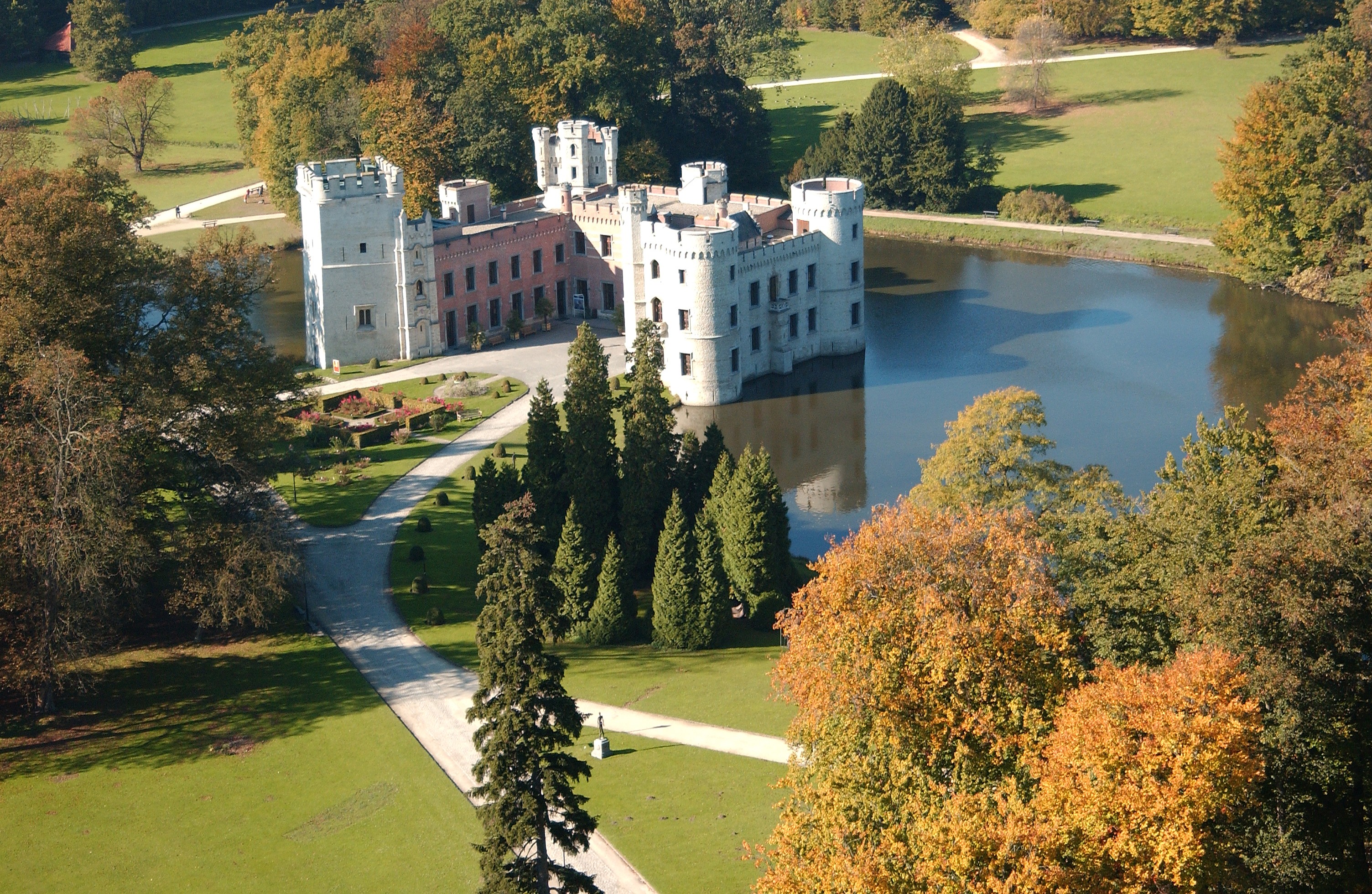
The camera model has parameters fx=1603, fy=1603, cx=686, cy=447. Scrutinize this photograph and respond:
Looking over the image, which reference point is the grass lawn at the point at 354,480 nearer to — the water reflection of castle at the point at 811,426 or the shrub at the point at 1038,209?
the water reflection of castle at the point at 811,426

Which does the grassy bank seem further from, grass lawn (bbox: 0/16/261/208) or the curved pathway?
the curved pathway

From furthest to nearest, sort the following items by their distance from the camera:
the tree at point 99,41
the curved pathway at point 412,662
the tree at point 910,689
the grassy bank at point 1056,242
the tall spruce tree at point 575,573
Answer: the tree at point 99,41, the grassy bank at point 1056,242, the tall spruce tree at point 575,573, the curved pathway at point 412,662, the tree at point 910,689

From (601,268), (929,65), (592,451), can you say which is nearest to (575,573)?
(592,451)

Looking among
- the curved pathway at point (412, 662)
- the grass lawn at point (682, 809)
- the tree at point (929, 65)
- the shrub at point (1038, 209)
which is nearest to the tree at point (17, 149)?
the curved pathway at point (412, 662)

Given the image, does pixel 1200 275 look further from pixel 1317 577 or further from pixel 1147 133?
pixel 1317 577

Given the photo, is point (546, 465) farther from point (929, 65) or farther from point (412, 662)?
point (929, 65)

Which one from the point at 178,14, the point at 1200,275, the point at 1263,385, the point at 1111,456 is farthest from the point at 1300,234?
the point at 178,14

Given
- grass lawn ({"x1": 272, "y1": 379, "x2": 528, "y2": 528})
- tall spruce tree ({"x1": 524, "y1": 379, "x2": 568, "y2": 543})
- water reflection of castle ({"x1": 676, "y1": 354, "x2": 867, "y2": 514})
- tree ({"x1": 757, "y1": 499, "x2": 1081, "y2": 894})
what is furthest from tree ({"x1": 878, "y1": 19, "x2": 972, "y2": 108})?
tree ({"x1": 757, "y1": 499, "x2": 1081, "y2": 894})
